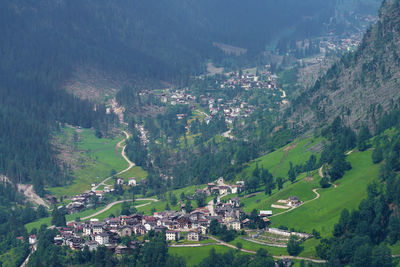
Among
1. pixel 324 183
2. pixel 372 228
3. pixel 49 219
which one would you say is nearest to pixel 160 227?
pixel 324 183

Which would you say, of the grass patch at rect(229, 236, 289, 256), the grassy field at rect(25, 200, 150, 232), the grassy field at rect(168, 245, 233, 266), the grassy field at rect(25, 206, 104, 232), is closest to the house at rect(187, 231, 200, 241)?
the grassy field at rect(168, 245, 233, 266)

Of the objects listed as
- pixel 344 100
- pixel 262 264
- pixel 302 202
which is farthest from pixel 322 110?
pixel 262 264

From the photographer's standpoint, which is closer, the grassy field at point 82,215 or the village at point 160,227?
the village at point 160,227

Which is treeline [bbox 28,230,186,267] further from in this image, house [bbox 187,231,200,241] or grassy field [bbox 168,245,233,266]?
house [bbox 187,231,200,241]

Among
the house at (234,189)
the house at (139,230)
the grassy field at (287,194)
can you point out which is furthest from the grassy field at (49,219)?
the grassy field at (287,194)

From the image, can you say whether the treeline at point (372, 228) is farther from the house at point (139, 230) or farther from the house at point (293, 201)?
the house at point (139, 230)
